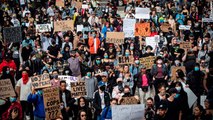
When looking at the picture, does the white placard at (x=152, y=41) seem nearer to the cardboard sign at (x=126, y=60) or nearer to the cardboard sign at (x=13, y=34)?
the cardboard sign at (x=126, y=60)

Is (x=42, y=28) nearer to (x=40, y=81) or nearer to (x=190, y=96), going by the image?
(x=40, y=81)

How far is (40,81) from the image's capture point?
39.3 feet

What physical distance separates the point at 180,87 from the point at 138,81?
7.65ft

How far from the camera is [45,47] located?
18.0 metres

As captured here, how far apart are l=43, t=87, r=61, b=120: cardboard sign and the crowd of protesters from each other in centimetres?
37

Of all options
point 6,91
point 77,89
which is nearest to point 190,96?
point 77,89

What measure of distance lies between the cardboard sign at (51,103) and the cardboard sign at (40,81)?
0.92 m

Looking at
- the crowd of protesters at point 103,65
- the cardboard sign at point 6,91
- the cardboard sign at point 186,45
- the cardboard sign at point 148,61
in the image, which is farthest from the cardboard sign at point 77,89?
the cardboard sign at point 186,45

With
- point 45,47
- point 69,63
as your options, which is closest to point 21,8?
point 45,47

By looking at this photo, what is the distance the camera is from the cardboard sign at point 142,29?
18.5 meters

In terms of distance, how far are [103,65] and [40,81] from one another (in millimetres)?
3530

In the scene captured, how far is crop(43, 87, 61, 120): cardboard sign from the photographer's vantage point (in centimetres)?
1073

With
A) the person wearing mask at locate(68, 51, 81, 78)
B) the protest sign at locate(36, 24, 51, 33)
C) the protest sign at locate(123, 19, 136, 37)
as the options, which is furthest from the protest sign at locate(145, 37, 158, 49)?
the protest sign at locate(36, 24, 51, 33)

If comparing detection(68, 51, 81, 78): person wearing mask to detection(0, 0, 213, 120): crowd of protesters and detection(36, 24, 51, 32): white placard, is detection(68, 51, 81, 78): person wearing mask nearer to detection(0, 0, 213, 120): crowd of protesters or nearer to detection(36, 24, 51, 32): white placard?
detection(0, 0, 213, 120): crowd of protesters
